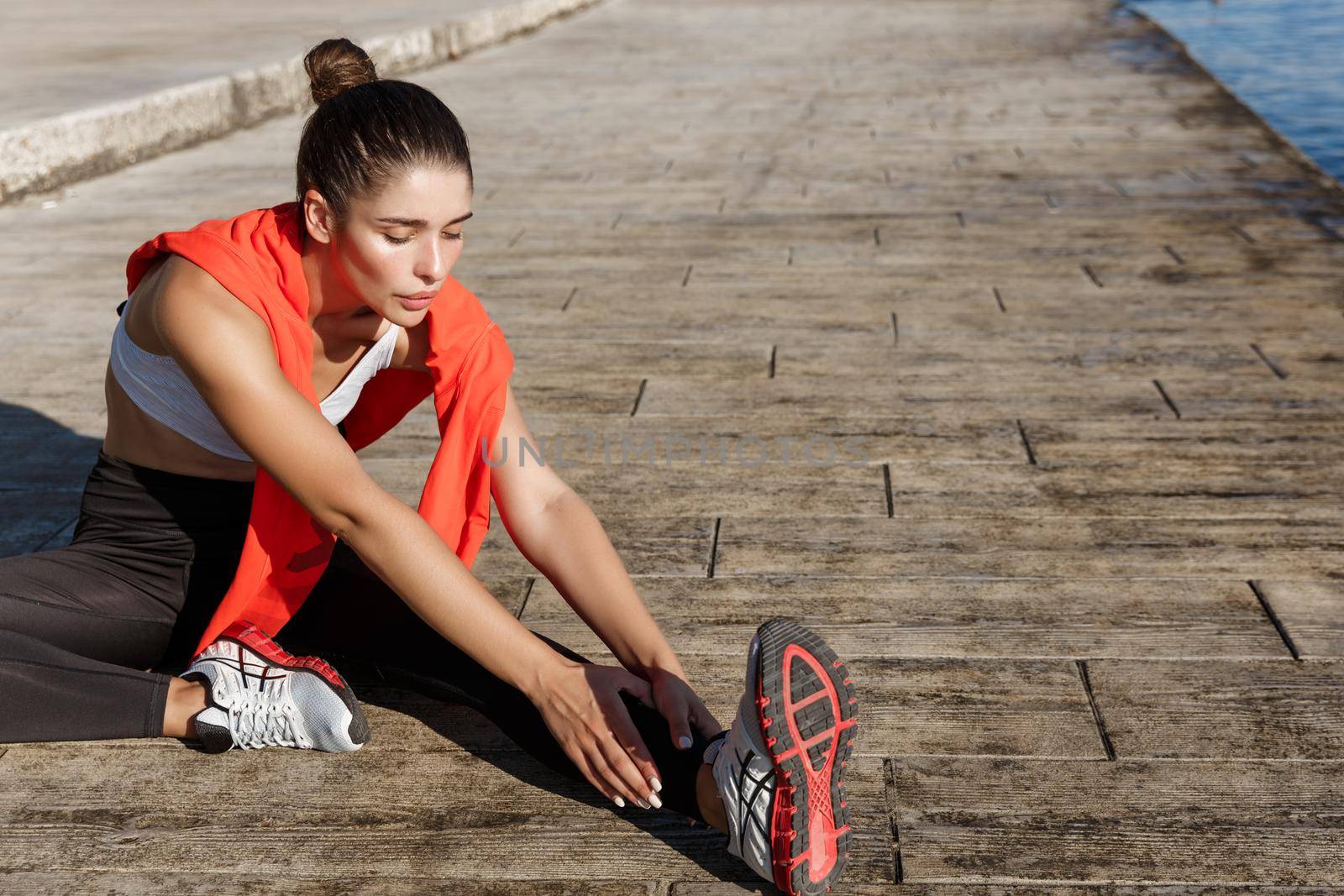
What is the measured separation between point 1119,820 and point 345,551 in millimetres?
1368

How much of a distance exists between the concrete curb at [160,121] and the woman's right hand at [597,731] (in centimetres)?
355

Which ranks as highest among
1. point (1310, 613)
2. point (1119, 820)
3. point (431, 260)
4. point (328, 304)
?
point (431, 260)

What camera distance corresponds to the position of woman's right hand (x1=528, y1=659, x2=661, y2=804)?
202 centimetres

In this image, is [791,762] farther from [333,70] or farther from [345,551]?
[333,70]

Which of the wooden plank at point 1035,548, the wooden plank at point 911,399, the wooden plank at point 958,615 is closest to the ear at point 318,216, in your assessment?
the wooden plank at point 958,615

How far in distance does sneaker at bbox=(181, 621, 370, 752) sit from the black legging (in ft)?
0.31

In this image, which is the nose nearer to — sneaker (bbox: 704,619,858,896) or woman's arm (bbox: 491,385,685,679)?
woman's arm (bbox: 491,385,685,679)

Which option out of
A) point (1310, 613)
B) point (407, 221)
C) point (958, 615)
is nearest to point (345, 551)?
point (407, 221)

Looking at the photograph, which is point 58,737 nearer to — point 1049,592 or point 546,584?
point 546,584

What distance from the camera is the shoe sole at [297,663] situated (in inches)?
88.3

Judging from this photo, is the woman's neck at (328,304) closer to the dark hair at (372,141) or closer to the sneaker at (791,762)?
the dark hair at (372,141)

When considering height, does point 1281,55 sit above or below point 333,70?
below

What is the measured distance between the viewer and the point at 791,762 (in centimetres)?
181

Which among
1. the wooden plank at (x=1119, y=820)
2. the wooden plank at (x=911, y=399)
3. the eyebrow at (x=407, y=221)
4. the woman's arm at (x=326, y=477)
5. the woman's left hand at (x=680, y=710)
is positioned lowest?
the wooden plank at (x=911, y=399)
